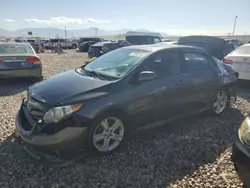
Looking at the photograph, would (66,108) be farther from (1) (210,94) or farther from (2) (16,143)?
(1) (210,94)

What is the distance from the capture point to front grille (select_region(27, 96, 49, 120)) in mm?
3225

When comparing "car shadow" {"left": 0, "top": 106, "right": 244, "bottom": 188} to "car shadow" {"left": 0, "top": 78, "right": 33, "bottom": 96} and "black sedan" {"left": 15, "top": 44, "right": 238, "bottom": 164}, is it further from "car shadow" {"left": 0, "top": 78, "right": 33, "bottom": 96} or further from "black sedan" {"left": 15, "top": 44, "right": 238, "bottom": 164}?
"car shadow" {"left": 0, "top": 78, "right": 33, "bottom": 96}

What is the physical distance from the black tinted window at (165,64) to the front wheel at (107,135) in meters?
1.05

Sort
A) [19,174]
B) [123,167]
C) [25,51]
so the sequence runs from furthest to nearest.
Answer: [25,51]
[123,167]
[19,174]

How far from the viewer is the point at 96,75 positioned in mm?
3969

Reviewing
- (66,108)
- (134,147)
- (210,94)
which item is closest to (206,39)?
(210,94)

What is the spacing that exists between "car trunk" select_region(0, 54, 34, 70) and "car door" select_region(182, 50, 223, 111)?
5.27 metres

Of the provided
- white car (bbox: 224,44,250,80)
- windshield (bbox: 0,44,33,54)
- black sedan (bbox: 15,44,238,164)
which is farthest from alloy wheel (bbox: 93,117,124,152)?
windshield (bbox: 0,44,33,54)

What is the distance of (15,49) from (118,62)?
5.43 meters

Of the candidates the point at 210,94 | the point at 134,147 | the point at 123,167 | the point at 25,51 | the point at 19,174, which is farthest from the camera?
the point at 25,51

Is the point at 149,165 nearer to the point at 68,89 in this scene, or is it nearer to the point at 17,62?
the point at 68,89

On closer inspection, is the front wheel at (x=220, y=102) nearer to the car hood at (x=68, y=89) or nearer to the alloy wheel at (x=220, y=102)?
the alloy wheel at (x=220, y=102)

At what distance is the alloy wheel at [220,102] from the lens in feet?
17.4

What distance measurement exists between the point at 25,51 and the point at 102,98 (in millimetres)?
6020
